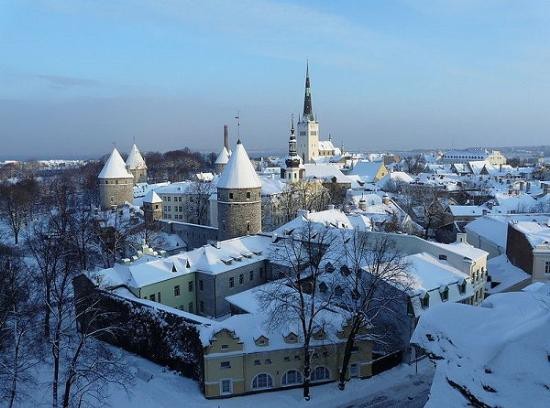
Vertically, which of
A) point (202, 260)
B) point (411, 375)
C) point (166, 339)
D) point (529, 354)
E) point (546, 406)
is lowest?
point (411, 375)

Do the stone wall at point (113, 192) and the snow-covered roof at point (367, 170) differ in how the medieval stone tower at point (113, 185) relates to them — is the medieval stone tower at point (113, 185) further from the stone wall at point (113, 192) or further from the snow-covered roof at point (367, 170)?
the snow-covered roof at point (367, 170)

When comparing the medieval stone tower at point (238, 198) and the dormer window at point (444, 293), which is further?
the medieval stone tower at point (238, 198)

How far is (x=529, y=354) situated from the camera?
7.26 meters

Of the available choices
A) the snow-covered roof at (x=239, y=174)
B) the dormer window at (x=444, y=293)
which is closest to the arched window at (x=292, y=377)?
the dormer window at (x=444, y=293)

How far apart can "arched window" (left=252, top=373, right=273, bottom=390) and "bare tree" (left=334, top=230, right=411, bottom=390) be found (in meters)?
2.77

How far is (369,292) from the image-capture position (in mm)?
19156

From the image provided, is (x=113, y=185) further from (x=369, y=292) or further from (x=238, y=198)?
(x=369, y=292)

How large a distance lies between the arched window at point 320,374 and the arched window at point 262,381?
1.75m

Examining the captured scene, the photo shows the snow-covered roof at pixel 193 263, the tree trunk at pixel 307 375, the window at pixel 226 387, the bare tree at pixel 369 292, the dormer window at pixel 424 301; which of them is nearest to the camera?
the tree trunk at pixel 307 375

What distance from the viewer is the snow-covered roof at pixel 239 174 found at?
33.8 metres

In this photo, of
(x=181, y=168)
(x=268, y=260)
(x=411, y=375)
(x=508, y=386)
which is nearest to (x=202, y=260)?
(x=268, y=260)

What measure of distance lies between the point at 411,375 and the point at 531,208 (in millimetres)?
40170

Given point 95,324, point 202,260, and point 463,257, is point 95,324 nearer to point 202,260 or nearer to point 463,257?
point 202,260

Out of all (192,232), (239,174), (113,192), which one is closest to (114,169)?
(113,192)
